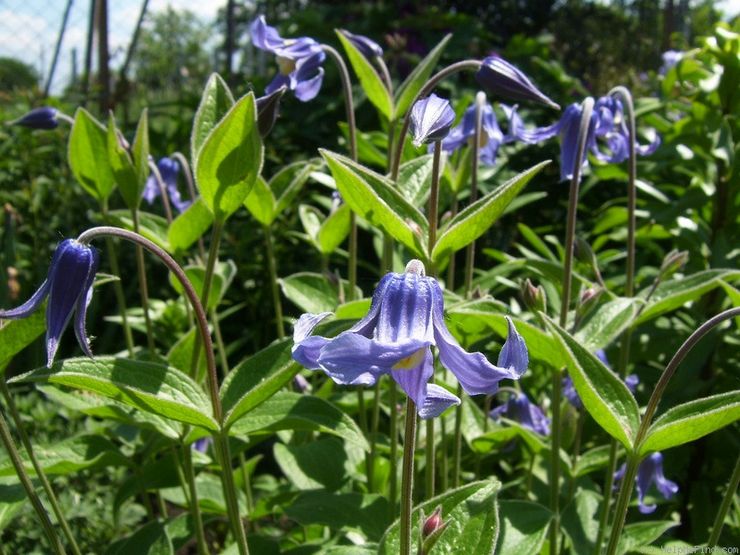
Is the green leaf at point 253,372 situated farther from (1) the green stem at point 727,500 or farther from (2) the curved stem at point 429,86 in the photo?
(1) the green stem at point 727,500

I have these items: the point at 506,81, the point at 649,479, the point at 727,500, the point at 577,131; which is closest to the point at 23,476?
the point at 506,81

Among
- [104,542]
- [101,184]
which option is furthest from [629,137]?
[104,542]

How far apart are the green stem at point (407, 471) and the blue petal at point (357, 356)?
0.63 feet

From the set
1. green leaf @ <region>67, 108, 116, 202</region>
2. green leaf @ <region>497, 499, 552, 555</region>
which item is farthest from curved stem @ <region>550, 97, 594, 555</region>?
green leaf @ <region>67, 108, 116, 202</region>

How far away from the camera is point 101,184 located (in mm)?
2055

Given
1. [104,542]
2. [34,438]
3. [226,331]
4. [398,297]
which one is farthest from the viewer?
[226,331]

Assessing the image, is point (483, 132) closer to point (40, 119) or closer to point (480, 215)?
point (480, 215)

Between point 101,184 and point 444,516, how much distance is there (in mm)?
1308

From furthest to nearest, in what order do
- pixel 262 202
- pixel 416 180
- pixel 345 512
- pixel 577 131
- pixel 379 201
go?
pixel 262 202 → pixel 577 131 → pixel 416 180 → pixel 345 512 → pixel 379 201

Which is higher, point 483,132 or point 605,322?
point 483,132

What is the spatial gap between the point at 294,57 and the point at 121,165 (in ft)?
1.68

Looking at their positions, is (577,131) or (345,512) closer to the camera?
(345,512)

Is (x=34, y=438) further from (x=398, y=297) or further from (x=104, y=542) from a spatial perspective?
(x=398, y=297)

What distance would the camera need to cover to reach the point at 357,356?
0.91 metres
